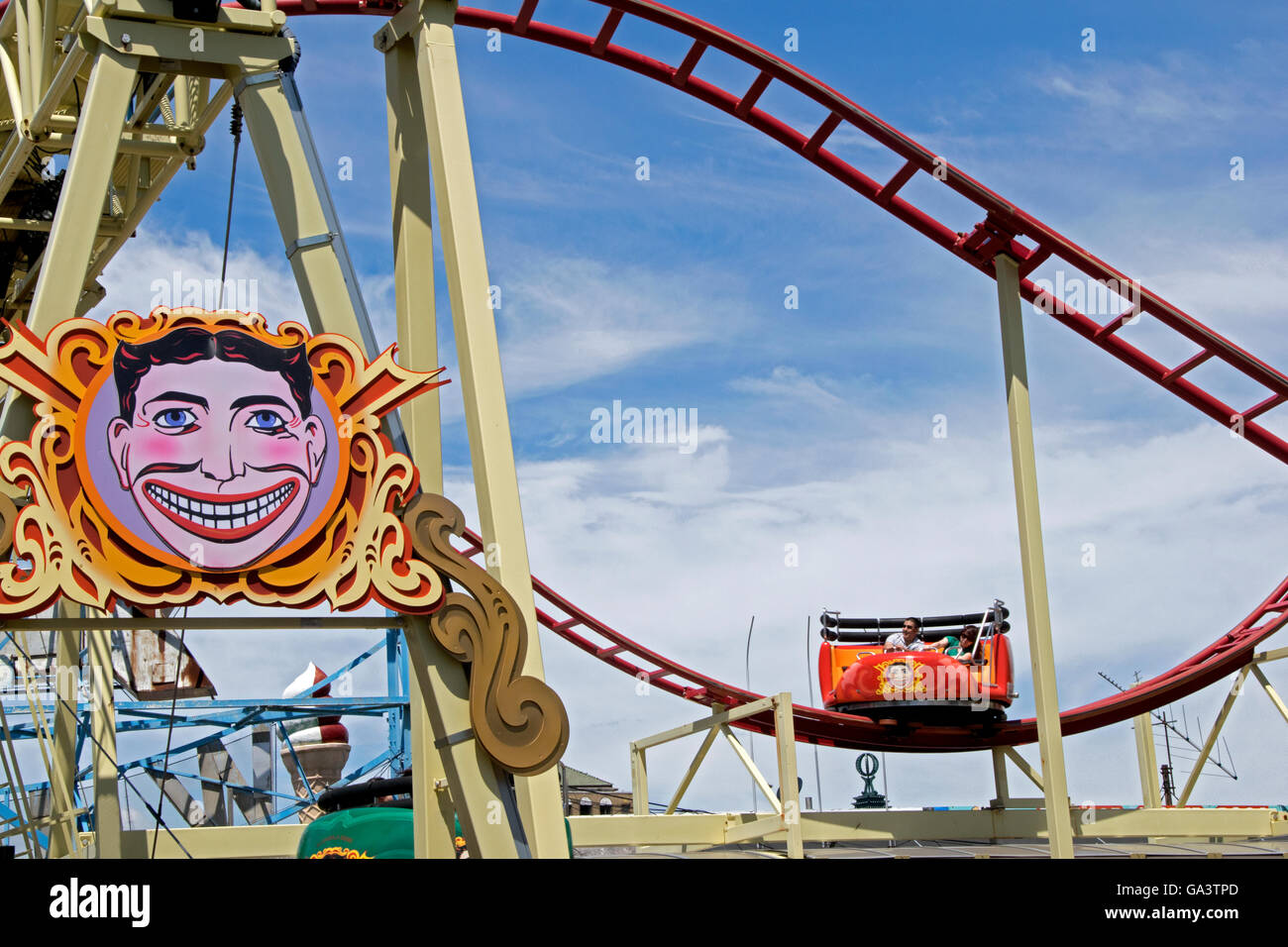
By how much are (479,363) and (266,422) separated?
1.07m

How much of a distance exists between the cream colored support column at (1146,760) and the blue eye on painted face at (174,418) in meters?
11.6

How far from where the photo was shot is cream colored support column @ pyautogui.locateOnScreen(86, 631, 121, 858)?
32.6 ft

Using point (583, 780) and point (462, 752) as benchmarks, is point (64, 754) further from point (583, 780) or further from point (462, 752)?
point (583, 780)

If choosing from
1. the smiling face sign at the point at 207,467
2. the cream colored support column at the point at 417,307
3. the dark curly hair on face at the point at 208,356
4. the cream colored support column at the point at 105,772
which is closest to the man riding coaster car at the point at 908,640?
the cream colored support column at the point at 105,772

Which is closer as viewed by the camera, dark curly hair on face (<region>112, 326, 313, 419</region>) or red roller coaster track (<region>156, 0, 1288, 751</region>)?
dark curly hair on face (<region>112, 326, 313, 419</region>)

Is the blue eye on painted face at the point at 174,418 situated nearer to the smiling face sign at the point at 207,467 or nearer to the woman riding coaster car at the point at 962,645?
the smiling face sign at the point at 207,467

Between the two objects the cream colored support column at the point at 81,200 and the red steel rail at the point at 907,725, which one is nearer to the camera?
the cream colored support column at the point at 81,200

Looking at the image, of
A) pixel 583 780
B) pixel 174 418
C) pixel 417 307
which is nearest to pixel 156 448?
pixel 174 418

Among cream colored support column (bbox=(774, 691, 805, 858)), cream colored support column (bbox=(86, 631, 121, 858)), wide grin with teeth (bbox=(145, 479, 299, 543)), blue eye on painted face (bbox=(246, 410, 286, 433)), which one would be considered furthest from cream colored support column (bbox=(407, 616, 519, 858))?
cream colored support column (bbox=(774, 691, 805, 858))

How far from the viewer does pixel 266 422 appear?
6.74 m

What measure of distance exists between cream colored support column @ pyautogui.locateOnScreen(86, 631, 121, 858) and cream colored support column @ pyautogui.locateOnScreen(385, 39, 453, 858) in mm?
3272

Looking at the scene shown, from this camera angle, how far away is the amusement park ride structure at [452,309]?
6797 mm

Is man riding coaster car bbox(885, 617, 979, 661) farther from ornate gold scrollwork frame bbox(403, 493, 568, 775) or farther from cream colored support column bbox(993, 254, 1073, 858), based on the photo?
ornate gold scrollwork frame bbox(403, 493, 568, 775)
